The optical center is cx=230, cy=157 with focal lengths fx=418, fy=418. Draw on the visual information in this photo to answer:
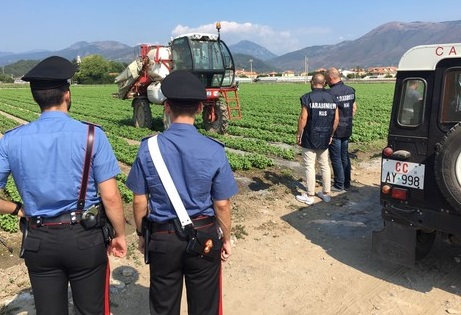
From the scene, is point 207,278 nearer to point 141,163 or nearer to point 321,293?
point 141,163

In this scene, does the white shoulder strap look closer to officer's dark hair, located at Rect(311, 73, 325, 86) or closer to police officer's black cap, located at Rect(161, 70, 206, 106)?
police officer's black cap, located at Rect(161, 70, 206, 106)

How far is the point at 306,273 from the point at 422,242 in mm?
1325

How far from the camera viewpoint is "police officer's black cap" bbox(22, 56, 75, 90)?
8.00ft

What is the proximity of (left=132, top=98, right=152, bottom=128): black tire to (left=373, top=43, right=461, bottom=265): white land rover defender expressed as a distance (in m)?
11.4

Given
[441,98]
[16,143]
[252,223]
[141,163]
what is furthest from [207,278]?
[252,223]

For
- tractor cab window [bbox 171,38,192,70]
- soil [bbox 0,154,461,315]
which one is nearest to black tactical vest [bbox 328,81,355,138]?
soil [bbox 0,154,461,315]

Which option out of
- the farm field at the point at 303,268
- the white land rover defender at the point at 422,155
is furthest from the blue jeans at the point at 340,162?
the white land rover defender at the point at 422,155

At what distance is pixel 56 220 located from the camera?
2.52 metres

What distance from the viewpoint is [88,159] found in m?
2.51

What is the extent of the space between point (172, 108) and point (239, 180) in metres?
5.51

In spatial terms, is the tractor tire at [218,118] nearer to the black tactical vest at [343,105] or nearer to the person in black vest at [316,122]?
the black tactical vest at [343,105]

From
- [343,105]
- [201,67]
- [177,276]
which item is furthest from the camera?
[201,67]

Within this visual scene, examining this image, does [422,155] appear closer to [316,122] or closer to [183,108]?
[316,122]

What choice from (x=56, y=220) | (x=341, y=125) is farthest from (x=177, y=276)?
(x=341, y=125)
